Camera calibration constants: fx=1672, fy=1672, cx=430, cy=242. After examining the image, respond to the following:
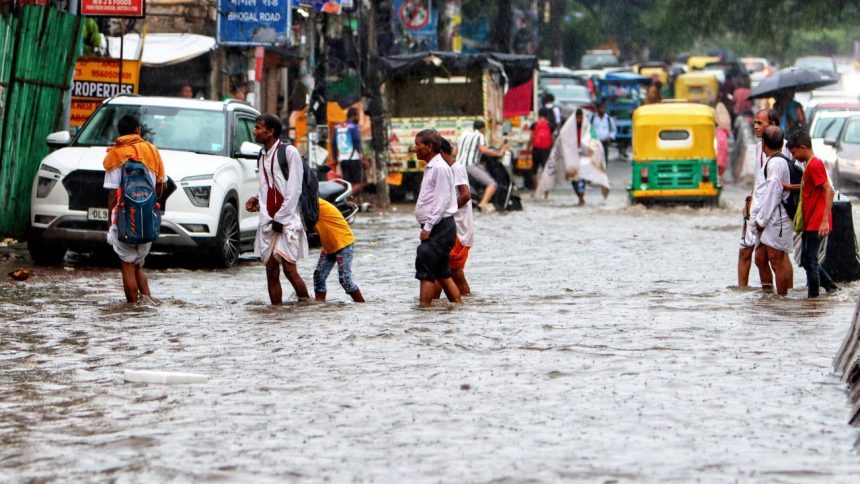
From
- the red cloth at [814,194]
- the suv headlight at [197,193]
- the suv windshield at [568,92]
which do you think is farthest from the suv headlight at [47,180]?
the suv windshield at [568,92]

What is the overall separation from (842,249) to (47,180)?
7532 millimetres

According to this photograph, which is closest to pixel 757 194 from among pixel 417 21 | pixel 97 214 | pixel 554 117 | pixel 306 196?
pixel 306 196

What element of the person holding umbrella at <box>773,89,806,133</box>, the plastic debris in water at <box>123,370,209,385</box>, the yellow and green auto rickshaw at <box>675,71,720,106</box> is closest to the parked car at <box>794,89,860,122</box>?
the person holding umbrella at <box>773,89,806,133</box>

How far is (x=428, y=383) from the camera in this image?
914cm

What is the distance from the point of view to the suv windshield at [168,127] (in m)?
16.9

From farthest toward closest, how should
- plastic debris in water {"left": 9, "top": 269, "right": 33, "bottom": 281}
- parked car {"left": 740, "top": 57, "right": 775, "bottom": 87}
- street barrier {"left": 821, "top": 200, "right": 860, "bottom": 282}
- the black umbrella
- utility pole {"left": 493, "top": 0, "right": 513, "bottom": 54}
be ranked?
parked car {"left": 740, "top": 57, "right": 775, "bottom": 87} → utility pole {"left": 493, "top": 0, "right": 513, "bottom": 54} → the black umbrella → plastic debris in water {"left": 9, "top": 269, "right": 33, "bottom": 281} → street barrier {"left": 821, "top": 200, "right": 860, "bottom": 282}

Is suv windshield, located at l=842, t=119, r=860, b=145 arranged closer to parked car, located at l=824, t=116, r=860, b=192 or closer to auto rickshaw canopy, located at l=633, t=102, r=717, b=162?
parked car, located at l=824, t=116, r=860, b=192

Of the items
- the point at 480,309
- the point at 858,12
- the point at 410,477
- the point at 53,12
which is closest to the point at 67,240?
the point at 53,12

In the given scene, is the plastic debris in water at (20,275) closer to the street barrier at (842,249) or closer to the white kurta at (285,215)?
the white kurta at (285,215)

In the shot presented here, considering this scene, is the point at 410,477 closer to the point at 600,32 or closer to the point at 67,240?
the point at 67,240

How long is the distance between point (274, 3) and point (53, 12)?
6.31 m

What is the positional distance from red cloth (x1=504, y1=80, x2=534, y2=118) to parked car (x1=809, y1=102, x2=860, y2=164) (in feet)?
19.9

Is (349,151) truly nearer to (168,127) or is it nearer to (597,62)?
(168,127)

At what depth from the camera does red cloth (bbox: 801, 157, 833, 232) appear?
13.1m
